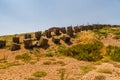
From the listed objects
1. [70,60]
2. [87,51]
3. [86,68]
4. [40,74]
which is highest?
[87,51]

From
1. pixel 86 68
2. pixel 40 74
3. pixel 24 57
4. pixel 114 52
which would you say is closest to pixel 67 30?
pixel 114 52

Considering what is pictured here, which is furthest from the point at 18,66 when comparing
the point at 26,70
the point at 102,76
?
the point at 102,76

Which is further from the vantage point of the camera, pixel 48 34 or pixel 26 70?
pixel 48 34

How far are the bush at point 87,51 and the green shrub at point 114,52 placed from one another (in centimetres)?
145

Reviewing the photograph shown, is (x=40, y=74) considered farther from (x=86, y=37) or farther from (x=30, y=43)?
(x=86, y=37)

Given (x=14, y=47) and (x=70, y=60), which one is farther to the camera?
(x=14, y=47)

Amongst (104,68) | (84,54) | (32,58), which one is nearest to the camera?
(104,68)

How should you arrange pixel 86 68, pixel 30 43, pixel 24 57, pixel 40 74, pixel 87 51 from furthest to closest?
pixel 30 43, pixel 87 51, pixel 24 57, pixel 86 68, pixel 40 74

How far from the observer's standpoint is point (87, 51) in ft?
146

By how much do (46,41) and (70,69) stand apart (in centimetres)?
1463

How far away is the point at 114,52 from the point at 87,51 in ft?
13.5

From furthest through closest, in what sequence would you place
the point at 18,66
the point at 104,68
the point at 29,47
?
the point at 29,47, the point at 18,66, the point at 104,68

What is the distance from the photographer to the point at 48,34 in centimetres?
5328

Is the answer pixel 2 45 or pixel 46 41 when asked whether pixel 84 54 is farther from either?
pixel 2 45
